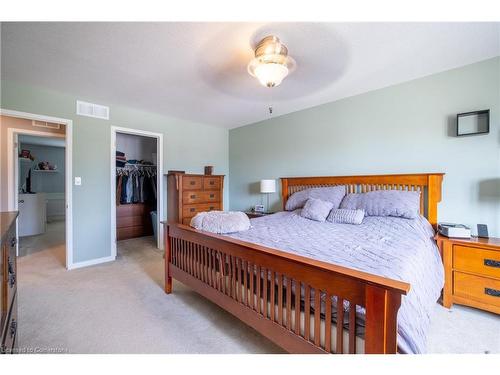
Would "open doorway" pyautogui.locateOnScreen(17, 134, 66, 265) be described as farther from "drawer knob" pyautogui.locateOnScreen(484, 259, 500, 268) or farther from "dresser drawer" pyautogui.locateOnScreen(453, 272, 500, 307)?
"drawer knob" pyautogui.locateOnScreen(484, 259, 500, 268)

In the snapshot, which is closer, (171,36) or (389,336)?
(389,336)

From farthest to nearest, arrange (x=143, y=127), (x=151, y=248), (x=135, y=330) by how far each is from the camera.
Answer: (x=151, y=248) → (x=143, y=127) → (x=135, y=330)

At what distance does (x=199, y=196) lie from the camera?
3891 millimetres

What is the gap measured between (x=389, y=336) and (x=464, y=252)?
1746mm

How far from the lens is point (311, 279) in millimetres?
1098

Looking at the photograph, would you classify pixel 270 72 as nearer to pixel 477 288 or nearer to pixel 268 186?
pixel 268 186

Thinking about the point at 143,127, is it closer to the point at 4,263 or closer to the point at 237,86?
the point at 237,86

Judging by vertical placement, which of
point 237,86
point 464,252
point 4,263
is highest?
point 237,86

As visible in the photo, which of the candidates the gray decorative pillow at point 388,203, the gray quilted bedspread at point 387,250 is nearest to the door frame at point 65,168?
the gray quilted bedspread at point 387,250

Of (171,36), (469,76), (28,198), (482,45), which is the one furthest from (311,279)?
(28,198)

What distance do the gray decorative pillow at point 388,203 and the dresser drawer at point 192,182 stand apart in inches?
93.9

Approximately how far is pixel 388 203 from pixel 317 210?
73cm

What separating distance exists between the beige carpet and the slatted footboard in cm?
26

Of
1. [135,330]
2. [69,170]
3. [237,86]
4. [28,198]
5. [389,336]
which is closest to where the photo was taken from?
[389,336]
